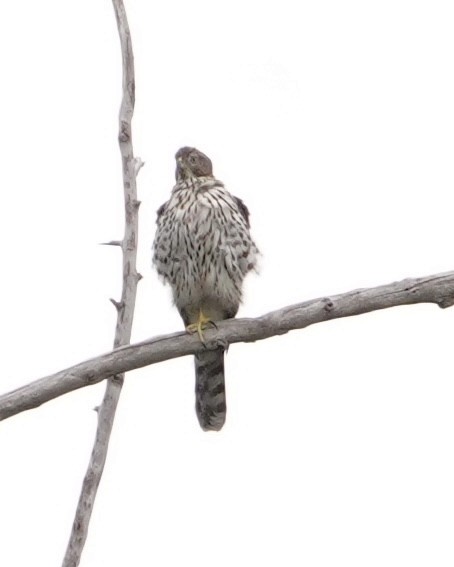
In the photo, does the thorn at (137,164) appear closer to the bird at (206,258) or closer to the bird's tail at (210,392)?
the bird at (206,258)

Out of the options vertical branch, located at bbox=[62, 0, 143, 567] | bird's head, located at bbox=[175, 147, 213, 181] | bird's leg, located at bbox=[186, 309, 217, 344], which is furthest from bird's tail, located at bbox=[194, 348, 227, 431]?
vertical branch, located at bbox=[62, 0, 143, 567]

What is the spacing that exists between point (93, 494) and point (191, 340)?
90 cm

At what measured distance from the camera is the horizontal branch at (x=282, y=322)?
5.24m

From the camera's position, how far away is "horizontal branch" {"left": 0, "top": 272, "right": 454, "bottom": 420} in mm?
5238

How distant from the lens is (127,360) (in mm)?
5395

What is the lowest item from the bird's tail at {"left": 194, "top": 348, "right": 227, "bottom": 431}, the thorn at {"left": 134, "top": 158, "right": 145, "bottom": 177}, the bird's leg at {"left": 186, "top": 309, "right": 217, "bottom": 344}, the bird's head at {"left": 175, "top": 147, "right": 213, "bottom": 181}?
the bird's leg at {"left": 186, "top": 309, "right": 217, "bottom": 344}

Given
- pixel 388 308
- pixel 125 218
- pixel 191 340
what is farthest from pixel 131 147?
pixel 388 308

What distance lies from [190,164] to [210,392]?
1279mm

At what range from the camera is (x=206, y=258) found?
6.50 metres

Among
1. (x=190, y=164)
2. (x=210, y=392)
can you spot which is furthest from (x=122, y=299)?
(x=190, y=164)

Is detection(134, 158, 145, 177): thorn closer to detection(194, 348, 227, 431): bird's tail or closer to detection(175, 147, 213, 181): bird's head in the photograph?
detection(175, 147, 213, 181): bird's head

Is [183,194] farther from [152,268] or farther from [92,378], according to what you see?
[92,378]

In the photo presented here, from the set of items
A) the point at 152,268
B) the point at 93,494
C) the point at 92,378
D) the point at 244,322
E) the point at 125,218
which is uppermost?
the point at 152,268

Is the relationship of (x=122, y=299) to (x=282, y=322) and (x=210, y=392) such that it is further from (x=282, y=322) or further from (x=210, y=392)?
(x=210, y=392)
